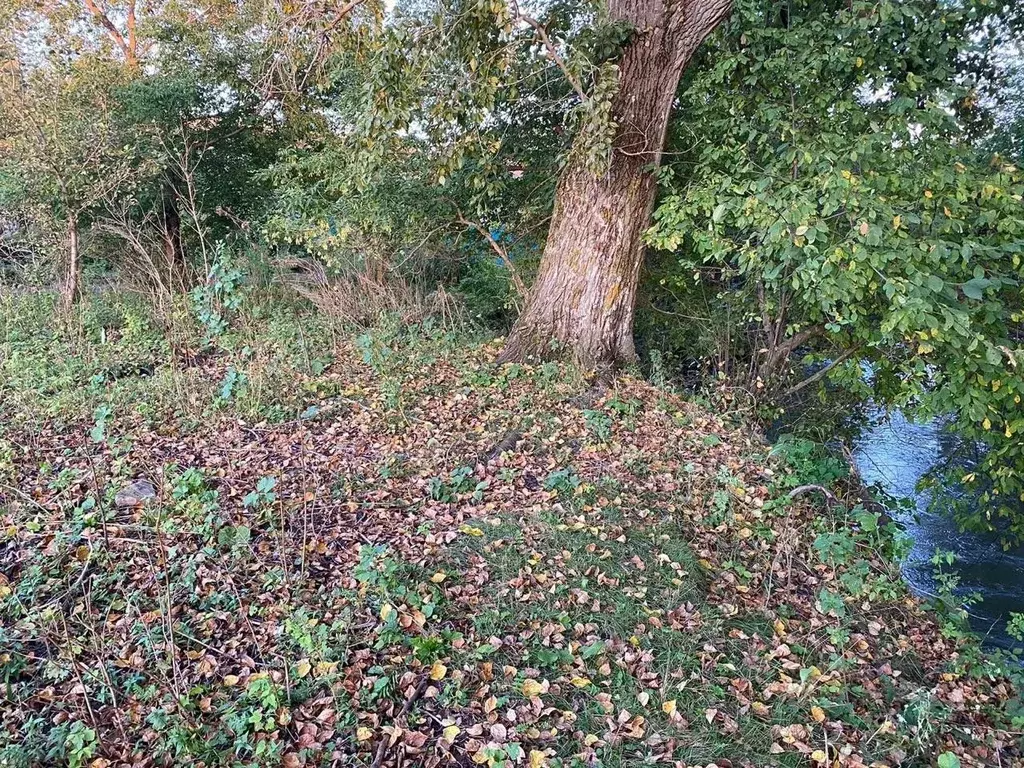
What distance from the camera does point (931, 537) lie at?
251 inches

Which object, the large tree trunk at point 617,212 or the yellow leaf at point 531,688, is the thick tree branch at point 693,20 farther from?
the yellow leaf at point 531,688

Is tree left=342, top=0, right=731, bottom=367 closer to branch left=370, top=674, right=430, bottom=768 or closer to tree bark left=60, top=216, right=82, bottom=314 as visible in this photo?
branch left=370, top=674, right=430, bottom=768

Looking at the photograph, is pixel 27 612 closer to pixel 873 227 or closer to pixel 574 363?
pixel 574 363

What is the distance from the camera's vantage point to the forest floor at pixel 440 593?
2.28 meters

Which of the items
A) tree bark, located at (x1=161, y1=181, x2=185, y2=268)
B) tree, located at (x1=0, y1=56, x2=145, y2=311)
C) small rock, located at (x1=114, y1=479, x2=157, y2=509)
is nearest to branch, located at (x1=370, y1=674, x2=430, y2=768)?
small rock, located at (x1=114, y1=479, x2=157, y2=509)

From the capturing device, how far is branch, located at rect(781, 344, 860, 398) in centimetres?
523

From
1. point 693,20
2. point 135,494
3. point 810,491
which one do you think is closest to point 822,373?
point 810,491

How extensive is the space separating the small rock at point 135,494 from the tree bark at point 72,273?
14.1 feet

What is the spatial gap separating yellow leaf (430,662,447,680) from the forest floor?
14mm

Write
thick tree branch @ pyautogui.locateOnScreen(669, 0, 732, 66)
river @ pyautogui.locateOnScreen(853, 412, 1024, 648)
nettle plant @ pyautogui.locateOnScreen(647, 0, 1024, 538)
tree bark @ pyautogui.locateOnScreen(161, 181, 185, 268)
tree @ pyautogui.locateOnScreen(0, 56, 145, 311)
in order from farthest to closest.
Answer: tree bark @ pyautogui.locateOnScreen(161, 181, 185, 268) < tree @ pyautogui.locateOnScreen(0, 56, 145, 311) < river @ pyautogui.locateOnScreen(853, 412, 1024, 648) < thick tree branch @ pyautogui.locateOnScreen(669, 0, 732, 66) < nettle plant @ pyautogui.locateOnScreen(647, 0, 1024, 538)

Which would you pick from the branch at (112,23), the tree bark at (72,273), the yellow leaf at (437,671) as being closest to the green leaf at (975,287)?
the yellow leaf at (437,671)

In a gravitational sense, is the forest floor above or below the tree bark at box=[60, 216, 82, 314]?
below

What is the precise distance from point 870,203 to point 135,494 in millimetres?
4586

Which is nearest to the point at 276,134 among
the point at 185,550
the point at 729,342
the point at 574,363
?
the point at 574,363
